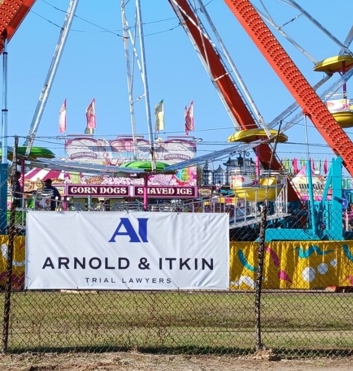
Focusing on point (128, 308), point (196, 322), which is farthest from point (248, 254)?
point (196, 322)

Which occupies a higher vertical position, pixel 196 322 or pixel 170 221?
pixel 170 221

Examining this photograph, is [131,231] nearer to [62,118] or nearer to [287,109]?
[287,109]

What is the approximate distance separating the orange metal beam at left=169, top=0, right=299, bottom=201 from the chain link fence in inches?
314

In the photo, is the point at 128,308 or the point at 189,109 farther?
the point at 189,109

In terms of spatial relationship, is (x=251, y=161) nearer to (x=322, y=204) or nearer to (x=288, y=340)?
(x=322, y=204)

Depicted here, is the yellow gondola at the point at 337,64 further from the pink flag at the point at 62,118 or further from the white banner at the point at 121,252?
the pink flag at the point at 62,118

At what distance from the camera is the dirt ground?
891cm

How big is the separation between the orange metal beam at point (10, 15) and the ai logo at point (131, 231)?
1834 centimetres

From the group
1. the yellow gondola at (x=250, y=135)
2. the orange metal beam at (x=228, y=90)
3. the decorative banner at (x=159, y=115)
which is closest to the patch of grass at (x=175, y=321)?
the yellow gondola at (x=250, y=135)

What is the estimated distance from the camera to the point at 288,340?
11.3 m

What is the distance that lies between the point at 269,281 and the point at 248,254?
878mm

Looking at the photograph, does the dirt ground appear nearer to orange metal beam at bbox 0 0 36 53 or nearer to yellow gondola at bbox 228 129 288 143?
orange metal beam at bbox 0 0 36 53

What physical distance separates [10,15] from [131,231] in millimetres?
19005

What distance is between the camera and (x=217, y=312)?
14.9 meters
